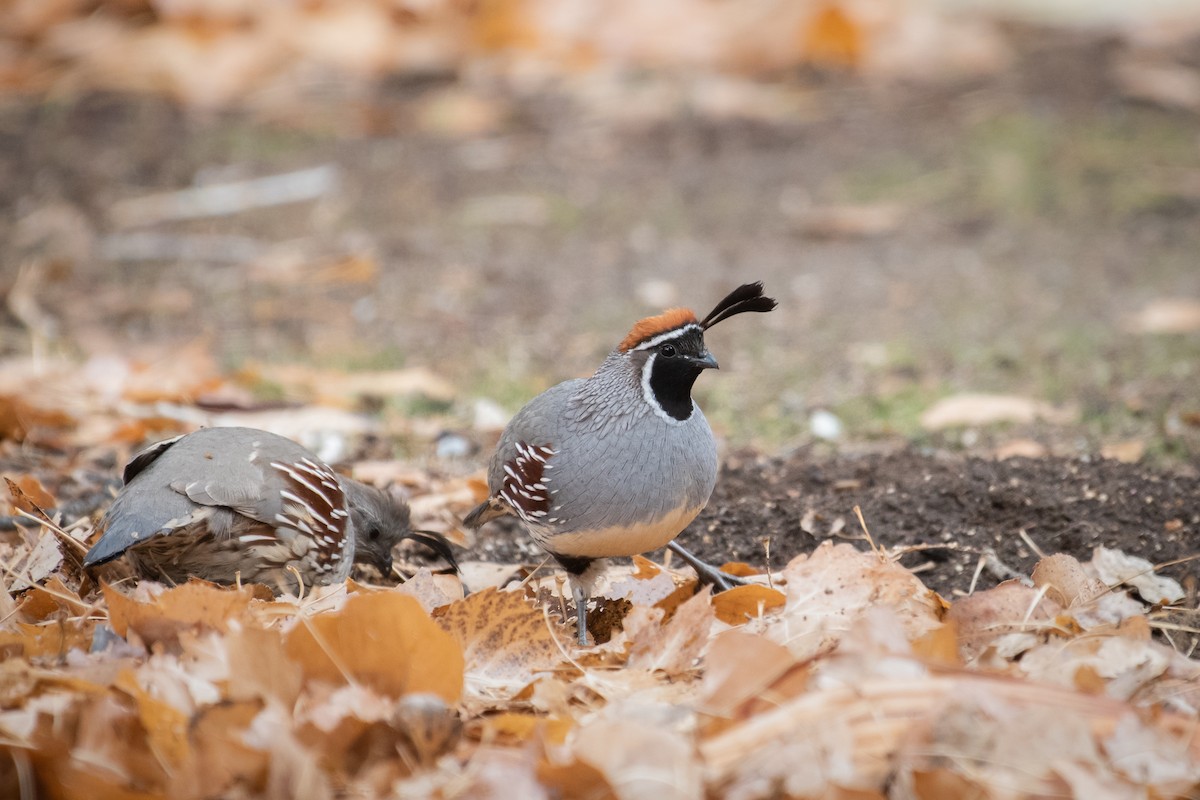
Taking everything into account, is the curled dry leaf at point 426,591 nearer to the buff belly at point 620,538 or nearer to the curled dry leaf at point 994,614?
the buff belly at point 620,538

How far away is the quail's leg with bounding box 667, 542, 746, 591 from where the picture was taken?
10.2ft

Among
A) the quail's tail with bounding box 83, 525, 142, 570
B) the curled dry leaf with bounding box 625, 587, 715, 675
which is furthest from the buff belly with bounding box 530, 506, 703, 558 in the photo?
the quail's tail with bounding box 83, 525, 142, 570

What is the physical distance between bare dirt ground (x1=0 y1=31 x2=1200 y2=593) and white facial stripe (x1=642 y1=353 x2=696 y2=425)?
552 millimetres

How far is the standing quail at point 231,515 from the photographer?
2750mm

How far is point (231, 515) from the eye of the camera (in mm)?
2891

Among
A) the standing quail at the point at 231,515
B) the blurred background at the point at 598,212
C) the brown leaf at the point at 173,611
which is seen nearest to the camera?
the brown leaf at the point at 173,611

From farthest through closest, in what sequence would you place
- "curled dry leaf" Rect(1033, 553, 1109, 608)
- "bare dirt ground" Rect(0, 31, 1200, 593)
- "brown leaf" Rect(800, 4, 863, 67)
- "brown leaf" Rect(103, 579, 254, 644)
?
"brown leaf" Rect(800, 4, 863, 67), "bare dirt ground" Rect(0, 31, 1200, 593), "curled dry leaf" Rect(1033, 553, 1109, 608), "brown leaf" Rect(103, 579, 254, 644)

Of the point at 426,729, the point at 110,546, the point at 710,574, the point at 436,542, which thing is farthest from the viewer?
the point at 436,542

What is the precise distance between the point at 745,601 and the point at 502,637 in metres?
0.57

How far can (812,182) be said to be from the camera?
7.31 meters

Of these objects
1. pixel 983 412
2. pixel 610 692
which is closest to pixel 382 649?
pixel 610 692

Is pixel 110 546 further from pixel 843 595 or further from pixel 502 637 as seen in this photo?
pixel 843 595

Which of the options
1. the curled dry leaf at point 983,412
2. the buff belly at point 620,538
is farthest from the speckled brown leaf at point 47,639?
the curled dry leaf at point 983,412

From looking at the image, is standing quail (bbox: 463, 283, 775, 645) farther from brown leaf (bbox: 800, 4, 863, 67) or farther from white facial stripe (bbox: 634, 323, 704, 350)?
brown leaf (bbox: 800, 4, 863, 67)
